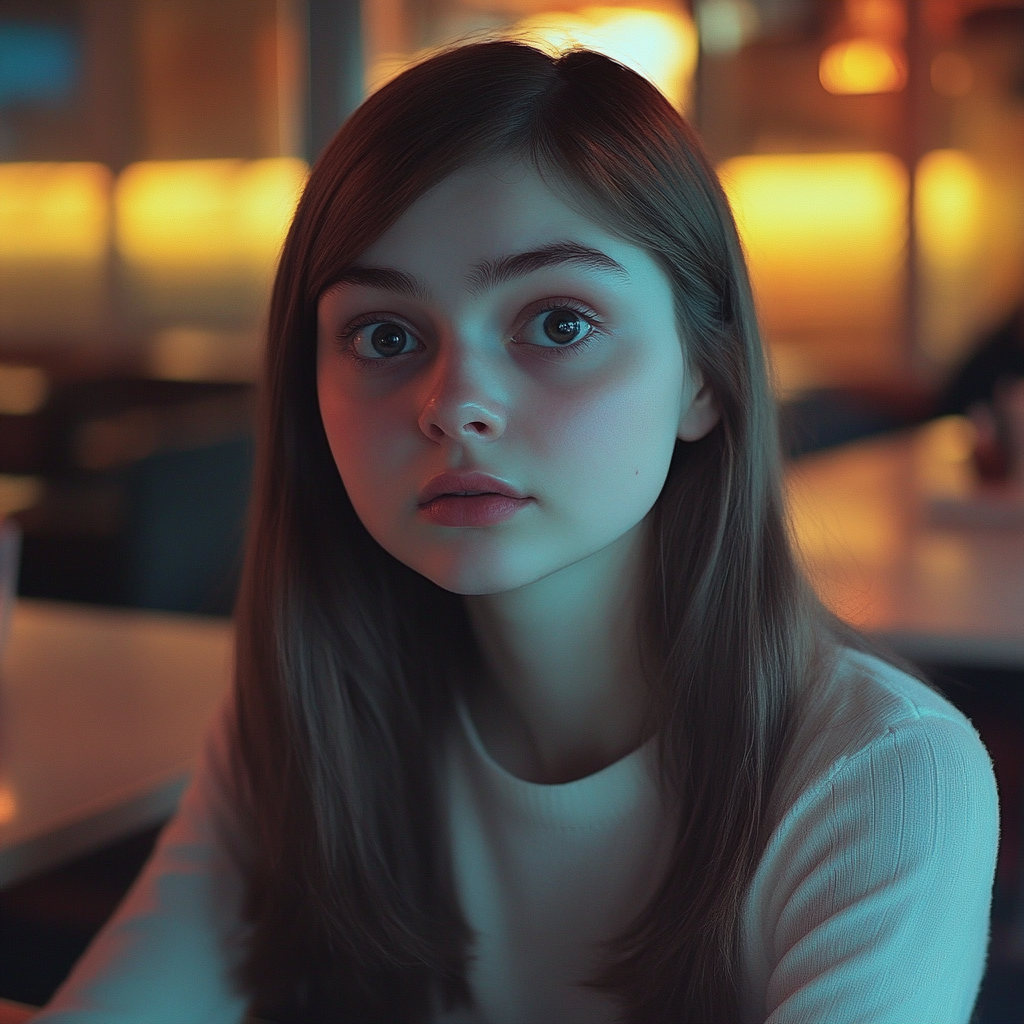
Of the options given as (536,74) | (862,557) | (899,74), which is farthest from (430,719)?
(899,74)

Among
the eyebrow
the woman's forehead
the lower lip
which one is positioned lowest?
the lower lip

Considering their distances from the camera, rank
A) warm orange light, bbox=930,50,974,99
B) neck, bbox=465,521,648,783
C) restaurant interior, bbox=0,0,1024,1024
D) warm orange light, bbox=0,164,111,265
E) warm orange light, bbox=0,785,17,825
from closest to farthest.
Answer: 1. neck, bbox=465,521,648,783
2. warm orange light, bbox=0,785,17,825
3. restaurant interior, bbox=0,0,1024,1024
4. warm orange light, bbox=0,164,111,265
5. warm orange light, bbox=930,50,974,99

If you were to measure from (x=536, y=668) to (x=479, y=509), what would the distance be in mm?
216

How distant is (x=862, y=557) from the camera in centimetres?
212

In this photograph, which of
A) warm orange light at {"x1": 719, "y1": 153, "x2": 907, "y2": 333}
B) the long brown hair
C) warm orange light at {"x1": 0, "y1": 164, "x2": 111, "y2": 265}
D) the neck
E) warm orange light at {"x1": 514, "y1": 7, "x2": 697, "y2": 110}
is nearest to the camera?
the long brown hair

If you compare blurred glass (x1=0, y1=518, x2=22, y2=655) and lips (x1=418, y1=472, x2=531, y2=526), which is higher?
lips (x1=418, y1=472, x2=531, y2=526)

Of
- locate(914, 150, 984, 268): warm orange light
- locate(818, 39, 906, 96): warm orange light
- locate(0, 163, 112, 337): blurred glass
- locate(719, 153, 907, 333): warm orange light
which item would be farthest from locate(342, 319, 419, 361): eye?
locate(818, 39, 906, 96): warm orange light

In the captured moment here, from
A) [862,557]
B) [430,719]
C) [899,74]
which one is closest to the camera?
[430,719]

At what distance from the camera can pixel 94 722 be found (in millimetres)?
1486

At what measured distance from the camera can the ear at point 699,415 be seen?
1006mm

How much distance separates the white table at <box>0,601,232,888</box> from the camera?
4.08ft

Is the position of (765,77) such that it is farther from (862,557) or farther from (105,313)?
(862,557)

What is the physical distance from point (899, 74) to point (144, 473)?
430cm

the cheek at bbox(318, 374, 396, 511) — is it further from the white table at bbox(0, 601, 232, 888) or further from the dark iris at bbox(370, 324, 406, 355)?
the white table at bbox(0, 601, 232, 888)
